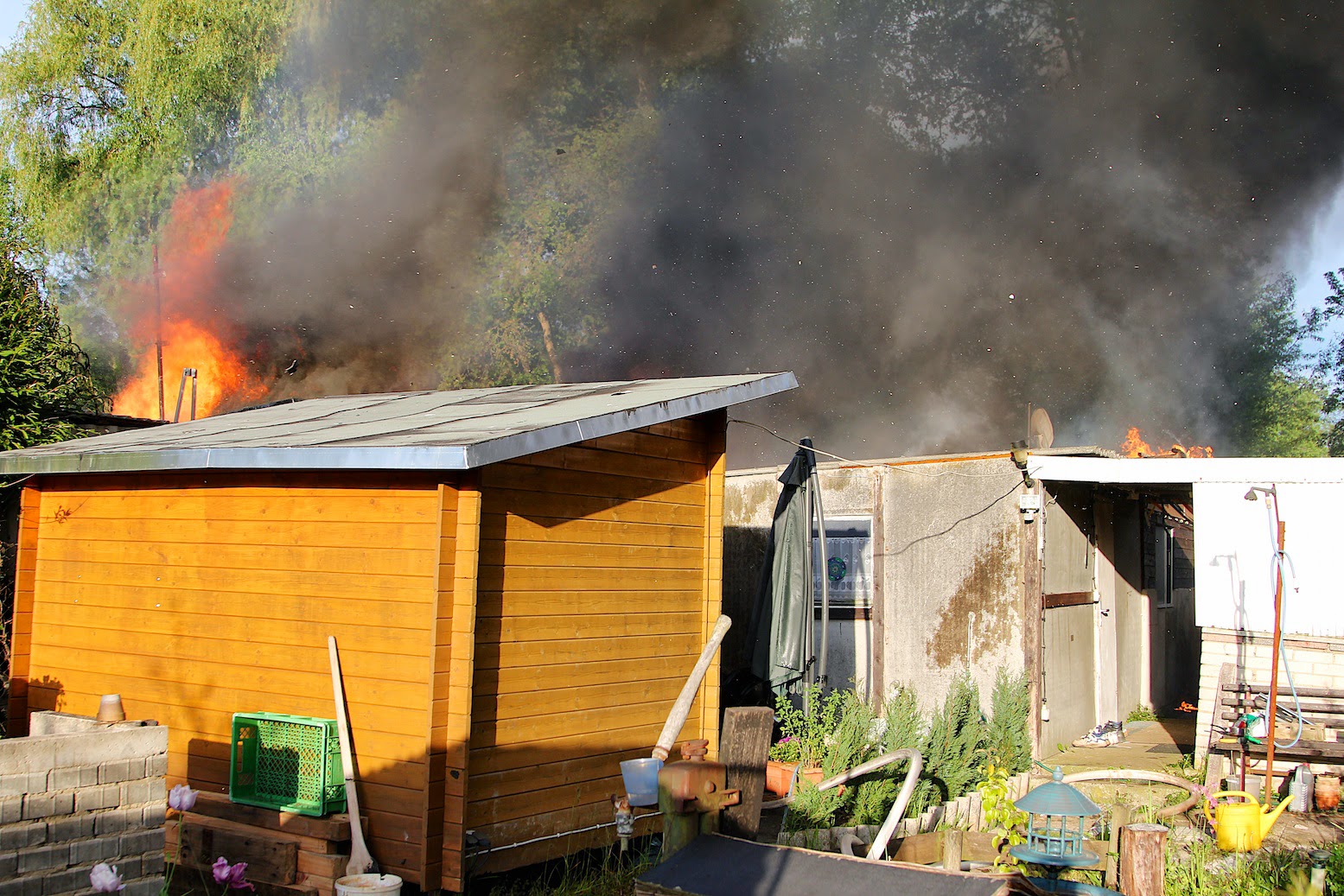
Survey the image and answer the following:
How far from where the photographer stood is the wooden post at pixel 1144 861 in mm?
4527

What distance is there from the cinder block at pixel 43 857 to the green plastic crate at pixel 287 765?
1.26 meters

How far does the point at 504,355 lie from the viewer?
2483cm

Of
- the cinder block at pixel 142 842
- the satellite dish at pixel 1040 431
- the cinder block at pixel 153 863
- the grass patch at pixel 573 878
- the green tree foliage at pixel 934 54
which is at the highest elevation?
the green tree foliage at pixel 934 54

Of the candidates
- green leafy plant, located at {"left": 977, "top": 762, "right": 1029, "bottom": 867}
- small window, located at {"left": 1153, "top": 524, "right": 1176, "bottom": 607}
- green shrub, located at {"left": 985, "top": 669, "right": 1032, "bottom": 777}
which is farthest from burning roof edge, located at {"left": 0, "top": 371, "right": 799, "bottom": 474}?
small window, located at {"left": 1153, "top": 524, "right": 1176, "bottom": 607}

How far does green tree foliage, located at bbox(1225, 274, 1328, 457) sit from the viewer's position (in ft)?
106

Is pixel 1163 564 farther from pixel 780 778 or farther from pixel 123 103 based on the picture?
pixel 123 103

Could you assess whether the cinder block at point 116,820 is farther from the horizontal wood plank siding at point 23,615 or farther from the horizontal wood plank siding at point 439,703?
the horizontal wood plank siding at point 23,615

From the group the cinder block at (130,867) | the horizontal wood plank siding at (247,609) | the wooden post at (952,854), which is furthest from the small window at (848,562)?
the cinder block at (130,867)

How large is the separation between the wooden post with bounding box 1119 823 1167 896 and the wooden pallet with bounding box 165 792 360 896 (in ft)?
11.8

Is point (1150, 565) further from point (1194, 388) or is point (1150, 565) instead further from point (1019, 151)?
point (1194, 388)

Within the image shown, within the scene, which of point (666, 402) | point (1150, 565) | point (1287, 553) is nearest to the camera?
point (666, 402)

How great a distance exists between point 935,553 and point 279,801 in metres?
6.43

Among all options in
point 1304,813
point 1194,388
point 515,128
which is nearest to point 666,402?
point 1304,813

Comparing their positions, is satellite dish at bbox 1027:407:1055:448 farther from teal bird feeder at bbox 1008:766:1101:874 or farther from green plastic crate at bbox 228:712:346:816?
green plastic crate at bbox 228:712:346:816
